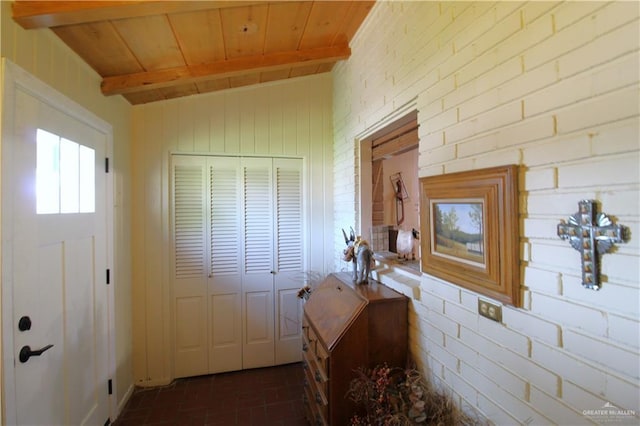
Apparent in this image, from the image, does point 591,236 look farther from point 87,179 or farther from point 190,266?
point 190,266

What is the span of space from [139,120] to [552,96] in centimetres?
308

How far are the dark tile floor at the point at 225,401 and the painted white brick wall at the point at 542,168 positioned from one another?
Result: 1550 mm

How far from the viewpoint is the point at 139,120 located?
278 centimetres

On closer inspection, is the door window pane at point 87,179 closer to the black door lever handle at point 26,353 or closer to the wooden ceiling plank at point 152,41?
the wooden ceiling plank at point 152,41

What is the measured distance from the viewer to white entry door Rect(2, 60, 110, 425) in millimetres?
1350

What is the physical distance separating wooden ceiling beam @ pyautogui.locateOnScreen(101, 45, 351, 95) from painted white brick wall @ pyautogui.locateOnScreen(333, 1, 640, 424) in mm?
1148

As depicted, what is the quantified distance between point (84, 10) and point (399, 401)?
2419mm

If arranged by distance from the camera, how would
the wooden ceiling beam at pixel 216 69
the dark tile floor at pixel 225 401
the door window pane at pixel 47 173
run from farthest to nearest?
the dark tile floor at pixel 225 401
the wooden ceiling beam at pixel 216 69
the door window pane at pixel 47 173

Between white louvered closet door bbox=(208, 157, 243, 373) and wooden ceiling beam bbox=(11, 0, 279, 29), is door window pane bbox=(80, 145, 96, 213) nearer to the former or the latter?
wooden ceiling beam bbox=(11, 0, 279, 29)

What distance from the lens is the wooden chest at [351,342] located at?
1.64m

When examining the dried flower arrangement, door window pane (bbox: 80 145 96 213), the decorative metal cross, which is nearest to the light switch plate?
the decorative metal cross

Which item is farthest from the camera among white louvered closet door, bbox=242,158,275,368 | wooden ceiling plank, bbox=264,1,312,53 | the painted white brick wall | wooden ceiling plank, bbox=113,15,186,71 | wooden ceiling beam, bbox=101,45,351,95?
white louvered closet door, bbox=242,158,275,368

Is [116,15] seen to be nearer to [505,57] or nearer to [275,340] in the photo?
[505,57]

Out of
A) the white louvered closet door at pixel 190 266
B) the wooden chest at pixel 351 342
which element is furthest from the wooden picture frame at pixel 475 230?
the white louvered closet door at pixel 190 266
